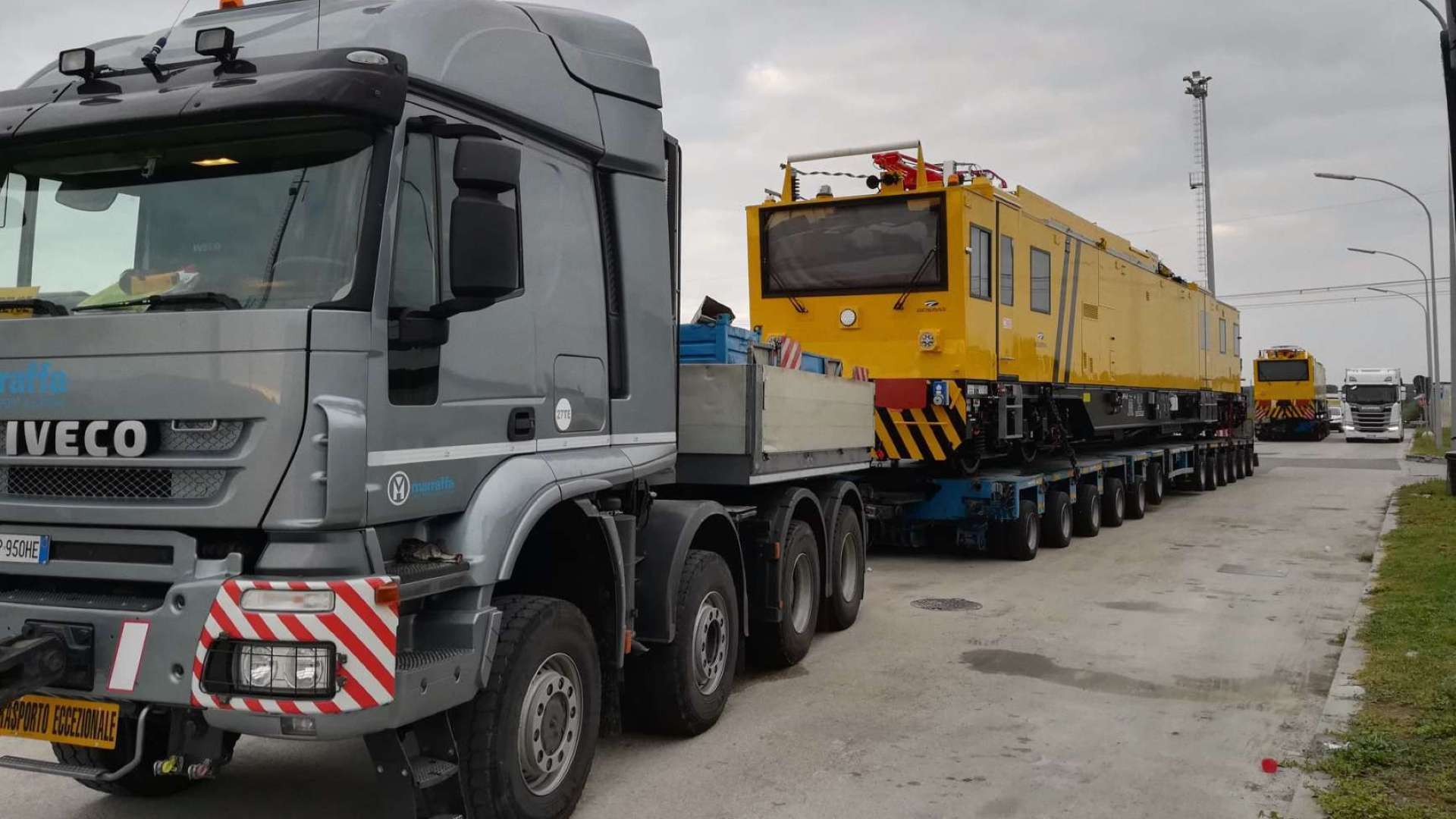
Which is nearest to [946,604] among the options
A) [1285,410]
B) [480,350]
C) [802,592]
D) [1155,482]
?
[802,592]

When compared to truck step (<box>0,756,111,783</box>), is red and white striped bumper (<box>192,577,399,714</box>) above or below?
above

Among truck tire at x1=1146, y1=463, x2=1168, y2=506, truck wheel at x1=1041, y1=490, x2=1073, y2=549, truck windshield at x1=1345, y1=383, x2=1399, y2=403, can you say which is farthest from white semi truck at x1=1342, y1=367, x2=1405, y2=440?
truck wheel at x1=1041, y1=490, x2=1073, y2=549

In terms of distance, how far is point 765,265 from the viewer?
12.8 m

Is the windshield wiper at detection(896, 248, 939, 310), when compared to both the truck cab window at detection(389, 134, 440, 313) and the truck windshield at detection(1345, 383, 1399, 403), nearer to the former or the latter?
the truck cab window at detection(389, 134, 440, 313)

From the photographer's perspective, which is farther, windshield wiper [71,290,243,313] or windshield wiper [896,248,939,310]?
windshield wiper [896,248,939,310]

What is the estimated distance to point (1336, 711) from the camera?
243 inches

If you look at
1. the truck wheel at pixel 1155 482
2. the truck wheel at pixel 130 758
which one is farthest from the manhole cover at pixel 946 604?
the truck wheel at pixel 1155 482

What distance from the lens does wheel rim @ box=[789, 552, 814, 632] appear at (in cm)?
749

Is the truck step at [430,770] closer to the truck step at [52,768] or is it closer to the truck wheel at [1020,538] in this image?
the truck step at [52,768]

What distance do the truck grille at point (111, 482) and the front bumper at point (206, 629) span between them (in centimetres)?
13

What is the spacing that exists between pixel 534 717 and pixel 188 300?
1991 mm

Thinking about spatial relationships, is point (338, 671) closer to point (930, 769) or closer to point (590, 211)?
point (590, 211)

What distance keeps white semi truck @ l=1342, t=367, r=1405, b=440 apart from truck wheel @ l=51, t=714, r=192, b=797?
54.9 metres

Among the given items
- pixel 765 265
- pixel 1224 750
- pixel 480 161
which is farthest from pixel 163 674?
pixel 765 265
